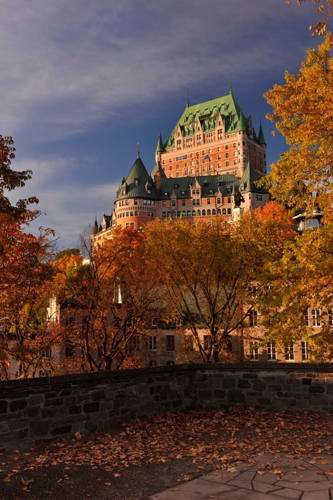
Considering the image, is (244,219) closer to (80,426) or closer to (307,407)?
(307,407)

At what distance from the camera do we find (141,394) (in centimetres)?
1087

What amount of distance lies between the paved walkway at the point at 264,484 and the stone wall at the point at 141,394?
344 centimetres

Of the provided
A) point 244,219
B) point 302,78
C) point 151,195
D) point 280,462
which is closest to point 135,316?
point 244,219

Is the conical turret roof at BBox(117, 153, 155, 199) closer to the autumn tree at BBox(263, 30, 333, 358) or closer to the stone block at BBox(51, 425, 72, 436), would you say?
the autumn tree at BBox(263, 30, 333, 358)

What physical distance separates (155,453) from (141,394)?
2906mm

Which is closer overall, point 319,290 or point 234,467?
point 234,467

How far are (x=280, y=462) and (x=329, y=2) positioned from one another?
21.4 feet

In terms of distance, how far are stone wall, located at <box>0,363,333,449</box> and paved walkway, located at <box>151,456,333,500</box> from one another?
344cm

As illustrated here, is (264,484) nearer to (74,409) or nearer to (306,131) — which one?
(74,409)

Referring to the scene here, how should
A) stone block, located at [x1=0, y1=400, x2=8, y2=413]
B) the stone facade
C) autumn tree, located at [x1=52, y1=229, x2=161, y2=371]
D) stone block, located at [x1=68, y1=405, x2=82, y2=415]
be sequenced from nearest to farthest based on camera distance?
stone block, located at [x1=0, y1=400, x2=8, y2=413] < stone block, located at [x1=68, y1=405, x2=82, y2=415] < autumn tree, located at [x1=52, y1=229, x2=161, y2=371] < the stone facade

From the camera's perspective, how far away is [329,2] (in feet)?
21.4

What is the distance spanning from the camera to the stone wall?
8.52 meters

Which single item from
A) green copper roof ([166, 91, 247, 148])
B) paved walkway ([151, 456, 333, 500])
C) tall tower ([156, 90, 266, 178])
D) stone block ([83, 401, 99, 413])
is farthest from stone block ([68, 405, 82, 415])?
green copper roof ([166, 91, 247, 148])

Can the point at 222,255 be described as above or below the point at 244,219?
below
